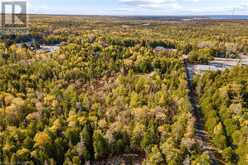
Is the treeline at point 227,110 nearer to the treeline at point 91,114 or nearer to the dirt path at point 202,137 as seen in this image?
the dirt path at point 202,137

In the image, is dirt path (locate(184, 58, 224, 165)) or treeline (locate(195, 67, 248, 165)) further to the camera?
dirt path (locate(184, 58, 224, 165))

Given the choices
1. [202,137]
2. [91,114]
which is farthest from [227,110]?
[91,114]

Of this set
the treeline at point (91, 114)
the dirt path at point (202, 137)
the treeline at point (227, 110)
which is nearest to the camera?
the treeline at point (91, 114)

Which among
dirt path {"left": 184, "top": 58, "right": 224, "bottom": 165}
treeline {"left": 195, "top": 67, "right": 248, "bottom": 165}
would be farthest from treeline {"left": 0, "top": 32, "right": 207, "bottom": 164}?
treeline {"left": 195, "top": 67, "right": 248, "bottom": 165}

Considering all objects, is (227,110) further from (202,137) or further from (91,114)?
(91,114)

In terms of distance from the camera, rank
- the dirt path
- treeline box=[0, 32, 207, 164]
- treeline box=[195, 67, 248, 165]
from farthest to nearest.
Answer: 1. the dirt path
2. treeline box=[195, 67, 248, 165]
3. treeline box=[0, 32, 207, 164]

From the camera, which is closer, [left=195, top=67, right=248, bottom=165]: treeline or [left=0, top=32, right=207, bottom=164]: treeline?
[left=0, top=32, right=207, bottom=164]: treeline

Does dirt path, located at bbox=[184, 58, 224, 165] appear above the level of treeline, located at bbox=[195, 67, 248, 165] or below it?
below

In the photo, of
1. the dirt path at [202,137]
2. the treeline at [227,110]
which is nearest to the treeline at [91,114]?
the dirt path at [202,137]

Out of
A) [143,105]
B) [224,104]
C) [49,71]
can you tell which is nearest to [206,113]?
[224,104]

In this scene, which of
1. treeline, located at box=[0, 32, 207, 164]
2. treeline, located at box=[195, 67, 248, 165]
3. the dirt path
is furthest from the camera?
the dirt path

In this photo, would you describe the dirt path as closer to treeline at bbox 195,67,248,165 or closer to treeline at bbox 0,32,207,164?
treeline at bbox 195,67,248,165
